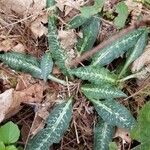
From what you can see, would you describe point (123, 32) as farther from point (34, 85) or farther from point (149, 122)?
point (149, 122)

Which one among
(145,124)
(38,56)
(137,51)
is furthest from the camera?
(38,56)

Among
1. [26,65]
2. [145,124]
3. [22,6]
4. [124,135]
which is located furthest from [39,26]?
[145,124]

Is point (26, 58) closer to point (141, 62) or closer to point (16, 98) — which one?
point (16, 98)

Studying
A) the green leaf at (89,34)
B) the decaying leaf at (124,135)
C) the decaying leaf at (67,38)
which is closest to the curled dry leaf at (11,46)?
the decaying leaf at (67,38)

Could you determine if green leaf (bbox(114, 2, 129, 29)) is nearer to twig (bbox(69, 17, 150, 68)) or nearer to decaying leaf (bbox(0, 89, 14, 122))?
twig (bbox(69, 17, 150, 68))

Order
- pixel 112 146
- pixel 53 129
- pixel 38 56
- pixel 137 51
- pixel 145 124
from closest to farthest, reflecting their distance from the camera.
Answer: pixel 145 124, pixel 112 146, pixel 53 129, pixel 137 51, pixel 38 56

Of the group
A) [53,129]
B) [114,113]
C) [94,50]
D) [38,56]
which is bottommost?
[53,129]

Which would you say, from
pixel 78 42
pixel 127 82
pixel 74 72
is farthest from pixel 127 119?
pixel 78 42
